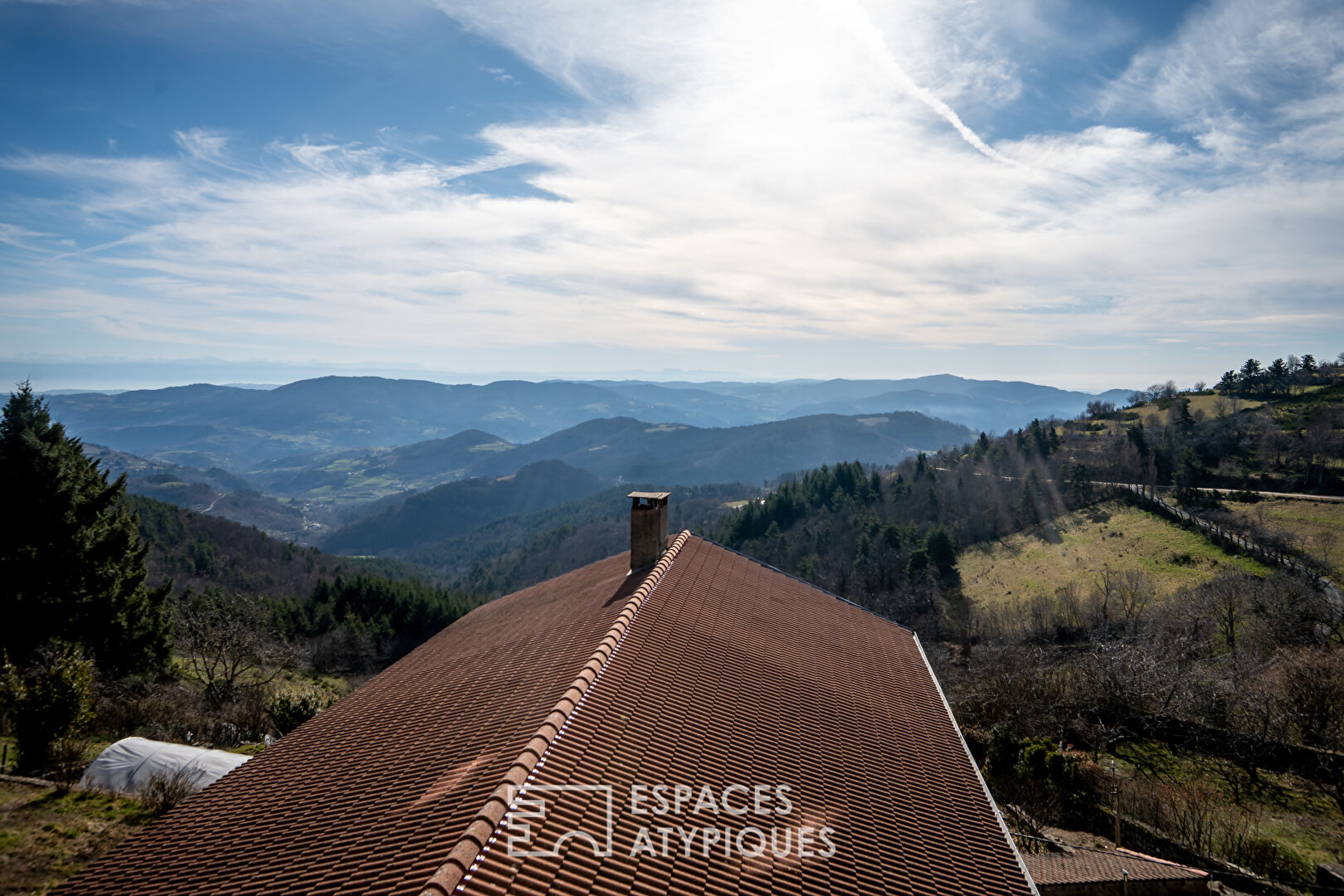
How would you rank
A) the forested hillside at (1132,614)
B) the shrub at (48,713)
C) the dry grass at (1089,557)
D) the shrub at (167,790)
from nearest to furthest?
1. the shrub at (167,790)
2. the shrub at (48,713)
3. the forested hillside at (1132,614)
4. the dry grass at (1089,557)

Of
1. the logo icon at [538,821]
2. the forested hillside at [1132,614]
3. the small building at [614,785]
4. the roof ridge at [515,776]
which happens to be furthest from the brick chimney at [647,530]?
the forested hillside at [1132,614]

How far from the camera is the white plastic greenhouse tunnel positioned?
51.0ft

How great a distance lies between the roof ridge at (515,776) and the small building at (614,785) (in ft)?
0.08

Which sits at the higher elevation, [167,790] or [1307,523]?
[1307,523]

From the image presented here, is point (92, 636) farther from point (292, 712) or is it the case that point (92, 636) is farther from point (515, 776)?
point (515, 776)

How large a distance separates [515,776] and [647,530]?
410 inches

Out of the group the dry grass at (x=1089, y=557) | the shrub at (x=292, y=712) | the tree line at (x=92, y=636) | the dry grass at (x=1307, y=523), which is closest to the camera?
the tree line at (x=92, y=636)

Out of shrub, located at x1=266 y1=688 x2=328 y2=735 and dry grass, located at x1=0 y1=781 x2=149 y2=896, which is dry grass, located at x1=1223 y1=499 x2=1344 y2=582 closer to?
shrub, located at x1=266 y1=688 x2=328 y2=735

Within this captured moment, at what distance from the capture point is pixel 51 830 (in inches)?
510

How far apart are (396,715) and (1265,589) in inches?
1952

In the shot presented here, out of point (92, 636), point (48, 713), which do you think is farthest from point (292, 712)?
point (92, 636)

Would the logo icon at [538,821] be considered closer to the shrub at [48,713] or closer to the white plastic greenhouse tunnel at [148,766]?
the white plastic greenhouse tunnel at [148,766]

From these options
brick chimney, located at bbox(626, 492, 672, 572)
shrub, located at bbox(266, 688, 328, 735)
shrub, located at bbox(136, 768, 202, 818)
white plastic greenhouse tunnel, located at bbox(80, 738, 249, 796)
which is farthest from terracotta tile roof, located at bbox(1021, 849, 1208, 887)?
shrub, located at bbox(266, 688, 328, 735)

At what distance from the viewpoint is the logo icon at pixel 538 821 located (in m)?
6.39
